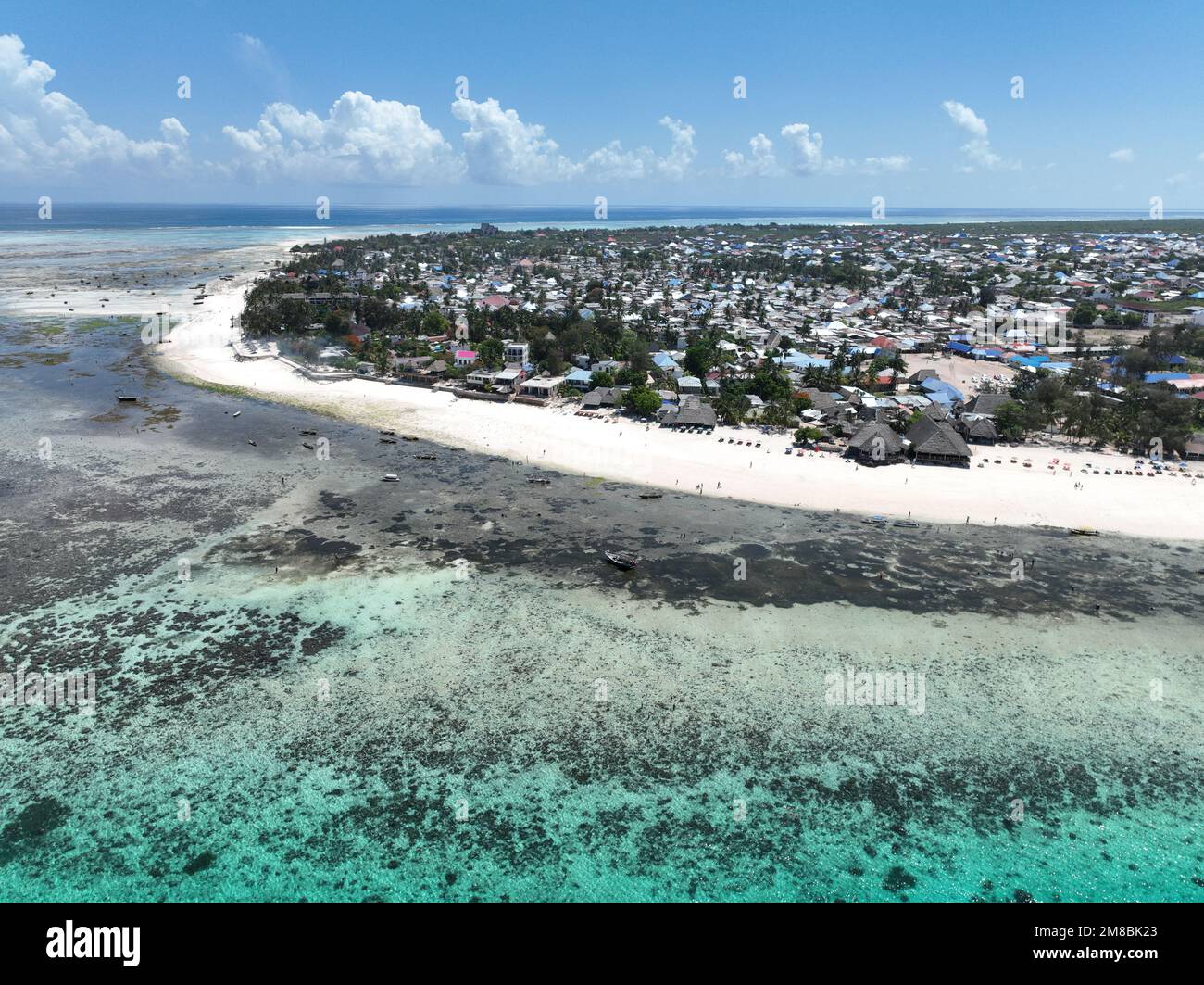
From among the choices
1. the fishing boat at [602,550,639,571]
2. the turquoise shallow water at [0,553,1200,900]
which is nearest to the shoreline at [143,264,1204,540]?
the fishing boat at [602,550,639,571]

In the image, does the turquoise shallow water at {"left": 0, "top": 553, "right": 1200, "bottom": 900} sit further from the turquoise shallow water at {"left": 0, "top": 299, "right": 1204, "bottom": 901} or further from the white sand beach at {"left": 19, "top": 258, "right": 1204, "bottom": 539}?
the white sand beach at {"left": 19, "top": 258, "right": 1204, "bottom": 539}

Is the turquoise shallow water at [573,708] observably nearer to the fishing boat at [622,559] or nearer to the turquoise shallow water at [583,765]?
the turquoise shallow water at [583,765]

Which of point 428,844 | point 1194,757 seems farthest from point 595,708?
point 1194,757

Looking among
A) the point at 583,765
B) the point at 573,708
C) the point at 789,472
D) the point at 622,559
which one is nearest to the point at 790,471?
the point at 789,472

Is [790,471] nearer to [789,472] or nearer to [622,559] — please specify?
[789,472]
